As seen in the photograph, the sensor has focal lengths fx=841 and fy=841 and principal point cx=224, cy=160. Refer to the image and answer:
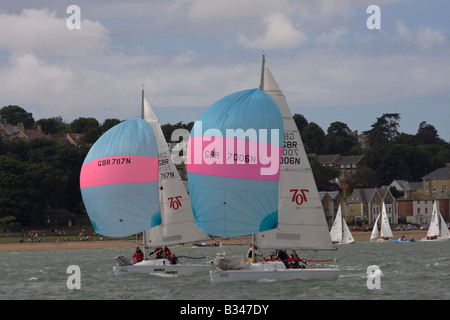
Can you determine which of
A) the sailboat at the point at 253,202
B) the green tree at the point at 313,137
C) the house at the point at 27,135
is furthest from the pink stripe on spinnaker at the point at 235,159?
the green tree at the point at 313,137

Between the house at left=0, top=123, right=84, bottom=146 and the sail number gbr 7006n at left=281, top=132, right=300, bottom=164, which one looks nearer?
the sail number gbr 7006n at left=281, top=132, right=300, bottom=164

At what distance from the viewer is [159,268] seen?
33.2 meters

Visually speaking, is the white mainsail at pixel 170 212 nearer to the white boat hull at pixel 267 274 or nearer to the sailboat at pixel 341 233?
the white boat hull at pixel 267 274

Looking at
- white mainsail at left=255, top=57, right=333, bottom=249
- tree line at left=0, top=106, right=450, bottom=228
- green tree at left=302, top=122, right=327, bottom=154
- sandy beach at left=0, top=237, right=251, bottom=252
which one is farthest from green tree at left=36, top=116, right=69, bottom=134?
white mainsail at left=255, top=57, right=333, bottom=249

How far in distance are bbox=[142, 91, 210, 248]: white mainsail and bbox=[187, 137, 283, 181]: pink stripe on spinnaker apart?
6.81 metres

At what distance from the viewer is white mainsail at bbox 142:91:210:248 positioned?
3488 centimetres

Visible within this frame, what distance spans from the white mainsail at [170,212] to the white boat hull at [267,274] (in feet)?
21.4

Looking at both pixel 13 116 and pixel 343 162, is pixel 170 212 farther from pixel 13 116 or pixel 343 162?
pixel 13 116

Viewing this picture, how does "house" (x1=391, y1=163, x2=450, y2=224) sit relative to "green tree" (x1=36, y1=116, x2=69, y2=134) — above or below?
below

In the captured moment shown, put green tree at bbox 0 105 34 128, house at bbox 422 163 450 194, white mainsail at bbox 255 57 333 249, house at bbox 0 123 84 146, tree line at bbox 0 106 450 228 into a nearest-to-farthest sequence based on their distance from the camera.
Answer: white mainsail at bbox 255 57 333 249, tree line at bbox 0 106 450 228, house at bbox 422 163 450 194, house at bbox 0 123 84 146, green tree at bbox 0 105 34 128

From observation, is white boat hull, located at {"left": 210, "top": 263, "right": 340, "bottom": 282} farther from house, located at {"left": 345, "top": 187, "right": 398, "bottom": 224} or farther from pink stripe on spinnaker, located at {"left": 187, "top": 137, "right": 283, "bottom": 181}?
house, located at {"left": 345, "top": 187, "right": 398, "bottom": 224}

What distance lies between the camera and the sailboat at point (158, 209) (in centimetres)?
3366

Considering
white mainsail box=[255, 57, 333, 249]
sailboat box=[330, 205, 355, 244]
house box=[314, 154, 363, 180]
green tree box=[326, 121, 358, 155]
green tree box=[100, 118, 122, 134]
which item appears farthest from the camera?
green tree box=[326, 121, 358, 155]

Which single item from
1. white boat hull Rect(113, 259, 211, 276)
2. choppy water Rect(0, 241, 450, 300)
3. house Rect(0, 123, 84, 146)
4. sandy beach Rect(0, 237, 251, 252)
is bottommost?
sandy beach Rect(0, 237, 251, 252)
